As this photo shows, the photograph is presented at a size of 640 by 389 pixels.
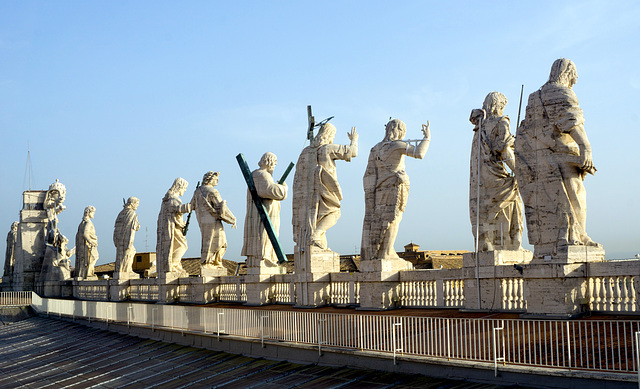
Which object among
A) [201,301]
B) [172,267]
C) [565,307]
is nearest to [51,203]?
[172,267]

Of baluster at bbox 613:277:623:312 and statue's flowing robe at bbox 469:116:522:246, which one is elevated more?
statue's flowing robe at bbox 469:116:522:246

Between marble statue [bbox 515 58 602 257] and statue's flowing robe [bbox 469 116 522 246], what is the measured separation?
182 cm

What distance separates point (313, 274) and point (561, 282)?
24.9 ft

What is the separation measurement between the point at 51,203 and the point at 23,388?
25.9 metres

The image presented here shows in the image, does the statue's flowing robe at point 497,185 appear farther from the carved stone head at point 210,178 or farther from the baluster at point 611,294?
the carved stone head at point 210,178

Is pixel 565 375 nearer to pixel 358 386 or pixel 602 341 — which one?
pixel 602 341

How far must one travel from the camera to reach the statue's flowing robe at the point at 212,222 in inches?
882

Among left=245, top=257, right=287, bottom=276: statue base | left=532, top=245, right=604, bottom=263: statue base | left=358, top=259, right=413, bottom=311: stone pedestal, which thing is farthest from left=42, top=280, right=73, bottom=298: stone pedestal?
left=532, top=245, right=604, bottom=263: statue base

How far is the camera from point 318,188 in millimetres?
18078

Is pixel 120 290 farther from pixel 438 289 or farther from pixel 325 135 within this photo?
pixel 438 289

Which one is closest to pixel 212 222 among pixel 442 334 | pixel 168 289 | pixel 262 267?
pixel 168 289

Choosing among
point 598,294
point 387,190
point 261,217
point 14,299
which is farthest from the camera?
point 14,299

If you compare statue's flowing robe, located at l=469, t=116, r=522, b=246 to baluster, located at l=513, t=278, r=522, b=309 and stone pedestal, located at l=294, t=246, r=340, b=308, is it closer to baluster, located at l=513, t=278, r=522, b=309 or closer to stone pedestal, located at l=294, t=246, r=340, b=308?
baluster, located at l=513, t=278, r=522, b=309

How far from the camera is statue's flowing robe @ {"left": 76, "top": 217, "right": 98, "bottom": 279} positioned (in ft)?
105
